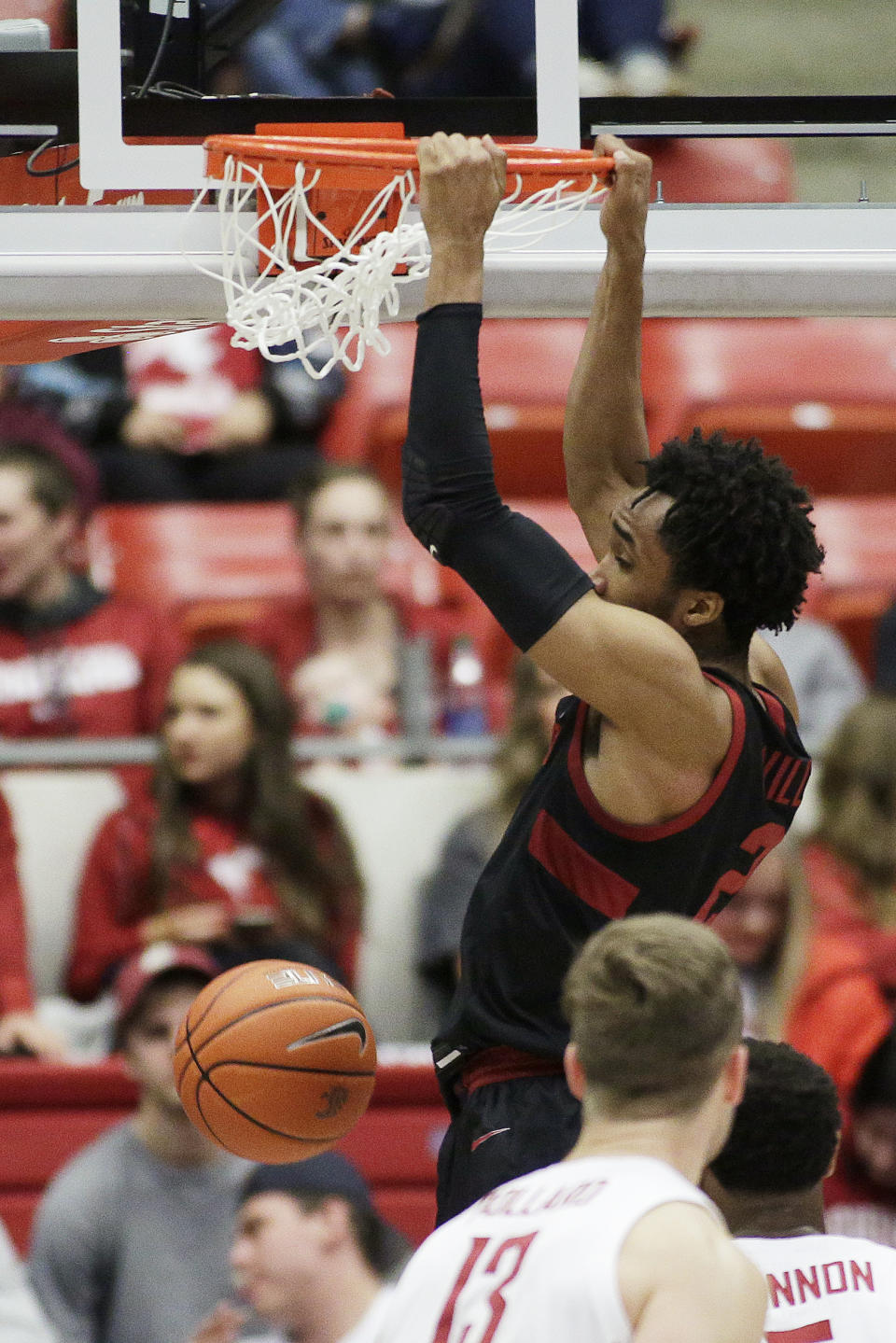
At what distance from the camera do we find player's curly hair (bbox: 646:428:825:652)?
304 cm

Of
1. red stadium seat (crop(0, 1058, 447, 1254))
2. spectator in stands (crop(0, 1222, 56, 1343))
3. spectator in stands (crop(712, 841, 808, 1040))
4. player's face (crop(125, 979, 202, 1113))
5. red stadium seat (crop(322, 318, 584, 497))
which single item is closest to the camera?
spectator in stands (crop(0, 1222, 56, 1343))

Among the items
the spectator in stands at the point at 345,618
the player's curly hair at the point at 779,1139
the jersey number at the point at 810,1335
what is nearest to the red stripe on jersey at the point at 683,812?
the player's curly hair at the point at 779,1139

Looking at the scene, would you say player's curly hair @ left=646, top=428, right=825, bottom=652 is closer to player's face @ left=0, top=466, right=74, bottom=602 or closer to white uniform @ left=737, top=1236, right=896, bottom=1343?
white uniform @ left=737, top=1236, right=896, bottom=1343

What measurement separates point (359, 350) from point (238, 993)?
1094 millimetres

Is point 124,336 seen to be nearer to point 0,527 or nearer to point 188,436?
point 0,527

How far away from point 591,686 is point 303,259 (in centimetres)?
91

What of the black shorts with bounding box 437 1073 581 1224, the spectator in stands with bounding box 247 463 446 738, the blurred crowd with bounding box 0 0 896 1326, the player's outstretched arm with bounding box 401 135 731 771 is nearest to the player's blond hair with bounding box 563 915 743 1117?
the player's outstretched arm with bounding box 401 135 731 771

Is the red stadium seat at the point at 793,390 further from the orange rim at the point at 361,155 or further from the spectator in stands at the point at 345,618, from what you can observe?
the orange rim at the point at 361,155

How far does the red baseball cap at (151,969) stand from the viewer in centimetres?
534

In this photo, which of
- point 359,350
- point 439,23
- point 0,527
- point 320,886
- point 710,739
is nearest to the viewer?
point 710,739

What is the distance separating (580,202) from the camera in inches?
133

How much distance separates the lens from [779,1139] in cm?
332

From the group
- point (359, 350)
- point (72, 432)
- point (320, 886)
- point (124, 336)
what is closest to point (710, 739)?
point (359, 350)

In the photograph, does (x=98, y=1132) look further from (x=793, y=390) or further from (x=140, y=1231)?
(x=793, y=390)
